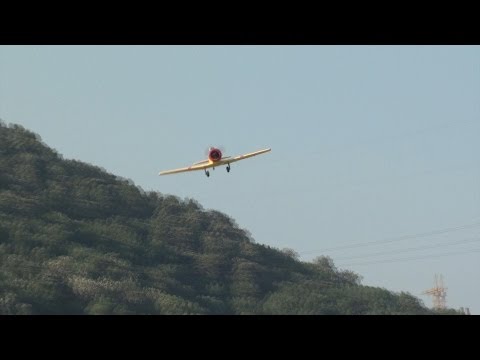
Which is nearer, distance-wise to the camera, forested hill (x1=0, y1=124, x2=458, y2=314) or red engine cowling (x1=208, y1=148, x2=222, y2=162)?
red engine cowling (x1=208, y1=148, x2=222, y2=162)

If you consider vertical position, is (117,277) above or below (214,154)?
above

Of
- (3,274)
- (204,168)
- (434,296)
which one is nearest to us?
(204,168)

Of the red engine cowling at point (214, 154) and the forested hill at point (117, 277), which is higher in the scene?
the forested hill at point (117, 277)

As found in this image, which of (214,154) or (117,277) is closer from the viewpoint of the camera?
(214,154)

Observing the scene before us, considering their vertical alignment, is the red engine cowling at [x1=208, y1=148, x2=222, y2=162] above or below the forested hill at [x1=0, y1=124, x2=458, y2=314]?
below

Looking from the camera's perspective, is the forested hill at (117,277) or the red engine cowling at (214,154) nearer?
the red engine cowling at (214,154)

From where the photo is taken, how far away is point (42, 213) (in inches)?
7539

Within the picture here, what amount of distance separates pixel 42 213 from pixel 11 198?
21.6 feet
